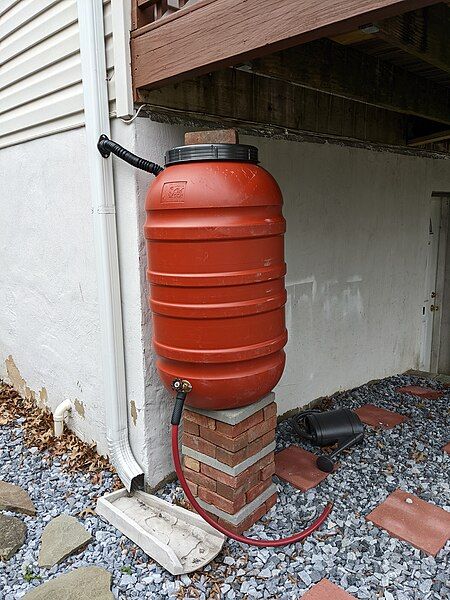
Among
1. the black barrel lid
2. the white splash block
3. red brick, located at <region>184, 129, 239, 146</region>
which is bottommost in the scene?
the white splash block

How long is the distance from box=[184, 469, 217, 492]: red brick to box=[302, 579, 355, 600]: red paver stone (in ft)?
2.05

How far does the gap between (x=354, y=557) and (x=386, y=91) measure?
2904mm

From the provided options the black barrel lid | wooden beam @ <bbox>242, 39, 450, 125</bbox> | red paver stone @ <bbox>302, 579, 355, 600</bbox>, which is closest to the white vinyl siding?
the black barrel lid

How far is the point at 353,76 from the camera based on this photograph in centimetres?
286

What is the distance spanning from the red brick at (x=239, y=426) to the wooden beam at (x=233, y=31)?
1.62m

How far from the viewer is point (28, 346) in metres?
3.73

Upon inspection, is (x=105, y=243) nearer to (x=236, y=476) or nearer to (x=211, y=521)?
(x=236, y=476)

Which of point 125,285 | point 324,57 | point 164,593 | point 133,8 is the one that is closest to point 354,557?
point 164,593

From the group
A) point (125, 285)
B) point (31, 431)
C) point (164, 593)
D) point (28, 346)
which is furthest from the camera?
point (28, 346)

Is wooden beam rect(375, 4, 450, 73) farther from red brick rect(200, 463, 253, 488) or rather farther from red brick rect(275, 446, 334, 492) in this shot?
red brick rect(275, 446, 334, 492)

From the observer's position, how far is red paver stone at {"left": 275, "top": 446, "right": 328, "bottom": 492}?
274 centimetres

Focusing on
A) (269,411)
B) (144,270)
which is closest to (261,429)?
(269,411)

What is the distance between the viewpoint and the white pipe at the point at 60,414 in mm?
3250

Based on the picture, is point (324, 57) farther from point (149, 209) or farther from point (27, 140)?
point (27, 140)
